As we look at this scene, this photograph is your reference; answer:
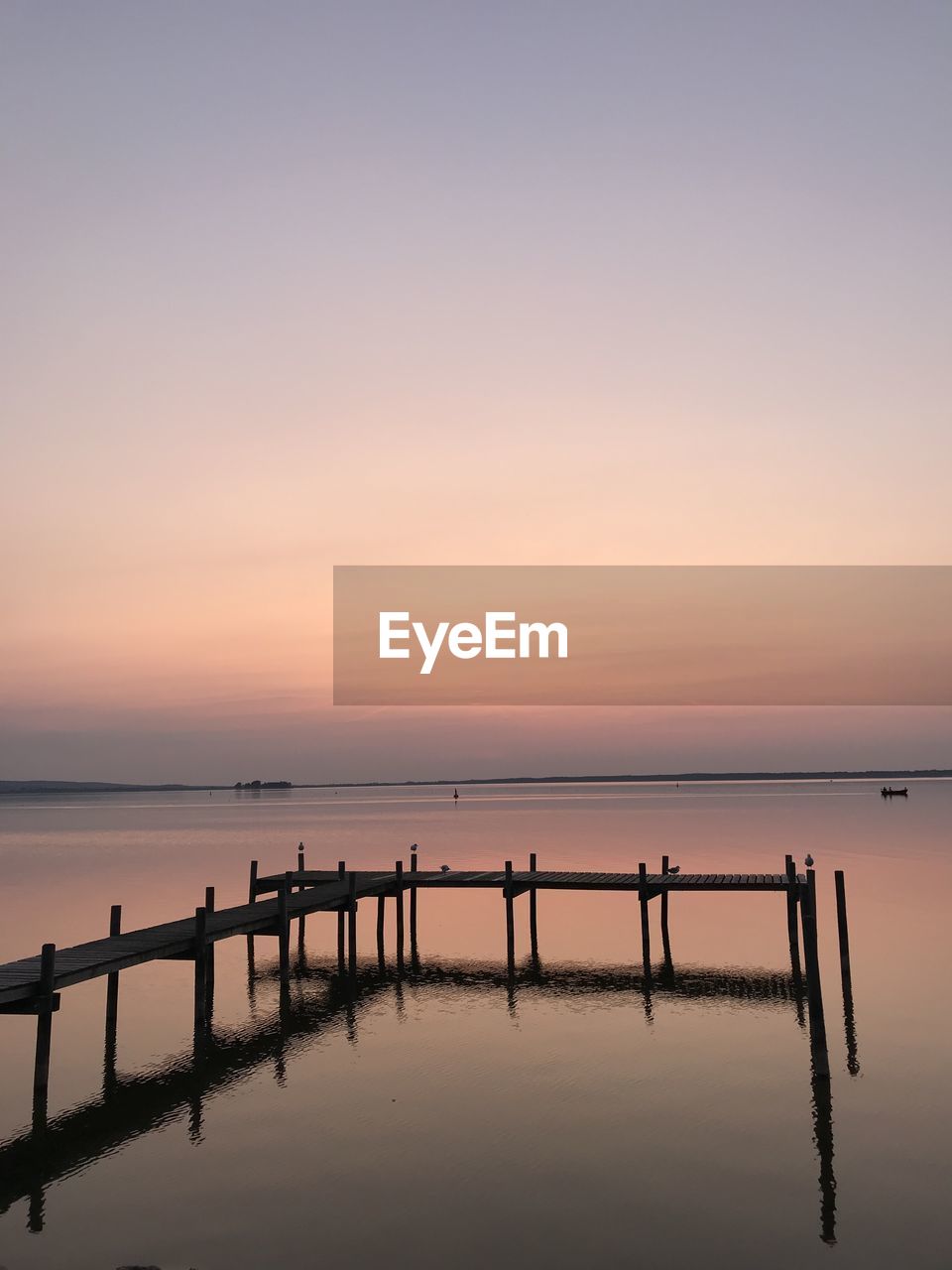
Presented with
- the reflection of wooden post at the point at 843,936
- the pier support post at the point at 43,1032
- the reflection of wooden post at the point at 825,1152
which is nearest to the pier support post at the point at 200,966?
the pier support post at the point at 43,1032

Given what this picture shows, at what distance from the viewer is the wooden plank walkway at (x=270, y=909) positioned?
18406 millimetres

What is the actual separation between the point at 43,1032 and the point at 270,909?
999 cm

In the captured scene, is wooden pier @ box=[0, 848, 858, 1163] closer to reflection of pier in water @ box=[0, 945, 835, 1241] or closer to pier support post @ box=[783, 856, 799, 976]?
pier support post @ box=[783, 856, 799, 976]

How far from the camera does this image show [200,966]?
73.8 feet

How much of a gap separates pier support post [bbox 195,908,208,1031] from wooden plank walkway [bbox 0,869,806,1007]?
0.29 metres

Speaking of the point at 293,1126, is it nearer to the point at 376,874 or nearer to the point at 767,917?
the point at 376,874

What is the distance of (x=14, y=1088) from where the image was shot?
19.3 m

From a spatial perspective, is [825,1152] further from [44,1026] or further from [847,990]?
[44,1026]

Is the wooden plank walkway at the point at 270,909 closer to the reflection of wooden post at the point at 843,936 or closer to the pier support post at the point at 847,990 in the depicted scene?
the reflection of wooden post at the point at 843,936

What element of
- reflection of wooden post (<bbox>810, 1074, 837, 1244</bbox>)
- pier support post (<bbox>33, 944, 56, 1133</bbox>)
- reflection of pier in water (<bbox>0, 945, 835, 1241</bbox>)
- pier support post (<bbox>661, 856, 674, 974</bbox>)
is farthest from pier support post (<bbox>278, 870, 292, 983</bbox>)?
reflection of wooden post (<bbox>810, 1074, 837, 1244</bbox>)

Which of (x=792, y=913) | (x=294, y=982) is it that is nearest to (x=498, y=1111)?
(x=294, y=982)

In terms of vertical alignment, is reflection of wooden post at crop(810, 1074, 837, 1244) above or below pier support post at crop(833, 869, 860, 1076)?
below

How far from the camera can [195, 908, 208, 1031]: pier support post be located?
22.2m

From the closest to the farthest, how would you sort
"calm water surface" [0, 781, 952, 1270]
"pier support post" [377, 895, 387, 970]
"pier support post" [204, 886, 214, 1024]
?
"calm water surface" [0, 781, 952, 1270] < "pier support post" [204, 886, 214, 1024] < "pier support post" [377, 895, 387, 970]
